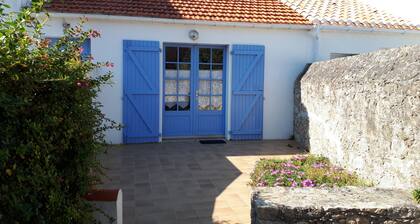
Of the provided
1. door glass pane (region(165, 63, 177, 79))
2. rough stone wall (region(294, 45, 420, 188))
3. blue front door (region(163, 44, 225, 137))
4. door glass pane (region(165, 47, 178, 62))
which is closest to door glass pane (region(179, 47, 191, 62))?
blue front door (region(163, 44, 225, 137))

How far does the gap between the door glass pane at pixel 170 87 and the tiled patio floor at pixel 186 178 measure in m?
1.21

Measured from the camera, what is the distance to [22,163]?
8.04 feet

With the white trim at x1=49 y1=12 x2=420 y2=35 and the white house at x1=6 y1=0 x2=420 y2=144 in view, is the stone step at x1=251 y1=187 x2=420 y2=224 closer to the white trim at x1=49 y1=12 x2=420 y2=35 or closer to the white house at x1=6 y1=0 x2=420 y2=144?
the white house at x1=6 y1=0 x2=420 y2=144

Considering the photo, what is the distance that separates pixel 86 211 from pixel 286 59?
24.4 feet

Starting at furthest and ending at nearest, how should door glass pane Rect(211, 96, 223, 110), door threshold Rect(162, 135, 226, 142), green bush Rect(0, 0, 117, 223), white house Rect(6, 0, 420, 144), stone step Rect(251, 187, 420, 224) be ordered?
door glass pane Rect(211, 96, 223, 110) < door threshold Rect(162, 135, 226, 142) < white house Rect(6, 0, 420, 144) < stone step Rect(251, 187, 420, 224) < green bush Rect(0, 0, 117, 223)

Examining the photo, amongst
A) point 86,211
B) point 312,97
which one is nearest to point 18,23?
point 86,211

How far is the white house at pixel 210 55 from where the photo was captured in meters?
8.50

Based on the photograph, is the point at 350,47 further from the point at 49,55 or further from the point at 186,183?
the point at 49,55

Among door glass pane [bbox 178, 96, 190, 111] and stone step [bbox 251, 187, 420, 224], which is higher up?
door glass pane [bbox 178, 96, 190, 111]

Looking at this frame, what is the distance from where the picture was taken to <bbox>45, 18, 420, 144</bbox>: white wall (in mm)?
8453

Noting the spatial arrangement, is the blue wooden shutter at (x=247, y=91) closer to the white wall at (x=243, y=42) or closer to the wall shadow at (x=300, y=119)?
the white wall at (x=243, y=42)

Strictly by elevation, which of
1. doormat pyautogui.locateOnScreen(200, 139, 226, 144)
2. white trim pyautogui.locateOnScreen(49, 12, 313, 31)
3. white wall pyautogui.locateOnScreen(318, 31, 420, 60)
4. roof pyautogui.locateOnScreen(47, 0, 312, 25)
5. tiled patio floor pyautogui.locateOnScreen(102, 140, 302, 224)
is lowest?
tiled patio floor pyautogui.locateOnScreen(102, 140, 302, 224)

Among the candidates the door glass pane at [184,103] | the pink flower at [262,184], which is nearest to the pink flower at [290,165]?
the pink flower at [262,184]

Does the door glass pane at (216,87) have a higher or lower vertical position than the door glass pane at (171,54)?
lower
